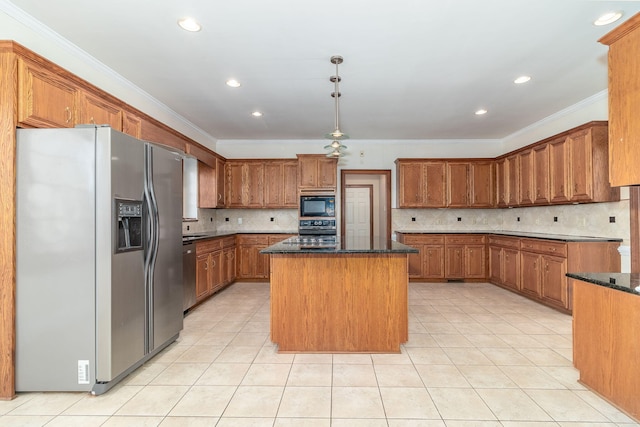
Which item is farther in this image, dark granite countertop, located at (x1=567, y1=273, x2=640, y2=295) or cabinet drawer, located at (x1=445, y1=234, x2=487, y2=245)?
cabinet drawer, located at (x1=445, y1=234, x2=487, y2=245)

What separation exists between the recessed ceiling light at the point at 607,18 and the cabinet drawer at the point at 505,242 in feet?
10.2

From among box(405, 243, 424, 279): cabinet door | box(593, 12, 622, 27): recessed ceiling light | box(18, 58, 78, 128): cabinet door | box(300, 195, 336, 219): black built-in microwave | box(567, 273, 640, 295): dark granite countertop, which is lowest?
box(405, 243, 424, 279): cabinet door

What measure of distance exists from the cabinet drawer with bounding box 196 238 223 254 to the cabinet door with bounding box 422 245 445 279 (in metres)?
3.67

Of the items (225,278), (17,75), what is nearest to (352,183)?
(225,278)

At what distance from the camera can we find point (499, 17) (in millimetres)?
2549

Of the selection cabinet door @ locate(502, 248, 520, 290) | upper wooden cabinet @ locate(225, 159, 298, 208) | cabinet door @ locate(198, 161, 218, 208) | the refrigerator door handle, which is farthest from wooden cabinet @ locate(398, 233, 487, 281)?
the refrigerator door handle

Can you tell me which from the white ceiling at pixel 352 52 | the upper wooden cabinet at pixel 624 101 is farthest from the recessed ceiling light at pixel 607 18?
the upper wooden cabinet at pixel 624 101

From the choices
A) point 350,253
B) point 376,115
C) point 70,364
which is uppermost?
point 376,115

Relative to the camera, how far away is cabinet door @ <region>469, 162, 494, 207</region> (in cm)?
608

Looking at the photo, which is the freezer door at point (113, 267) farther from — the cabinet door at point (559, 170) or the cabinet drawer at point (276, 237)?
the cabinet door at point (559, 170)

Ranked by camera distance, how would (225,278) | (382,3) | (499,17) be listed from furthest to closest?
(225,278)
(499,17)
(382,3)

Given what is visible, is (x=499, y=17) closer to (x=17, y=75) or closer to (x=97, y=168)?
(x=97, y=168)

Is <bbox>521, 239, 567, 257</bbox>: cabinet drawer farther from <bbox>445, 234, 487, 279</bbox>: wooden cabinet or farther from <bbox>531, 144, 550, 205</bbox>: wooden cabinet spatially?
<bbox>445, 234, 487, 279</bbox>: wooden cabinet

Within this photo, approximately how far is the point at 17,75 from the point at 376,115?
4.08 m
